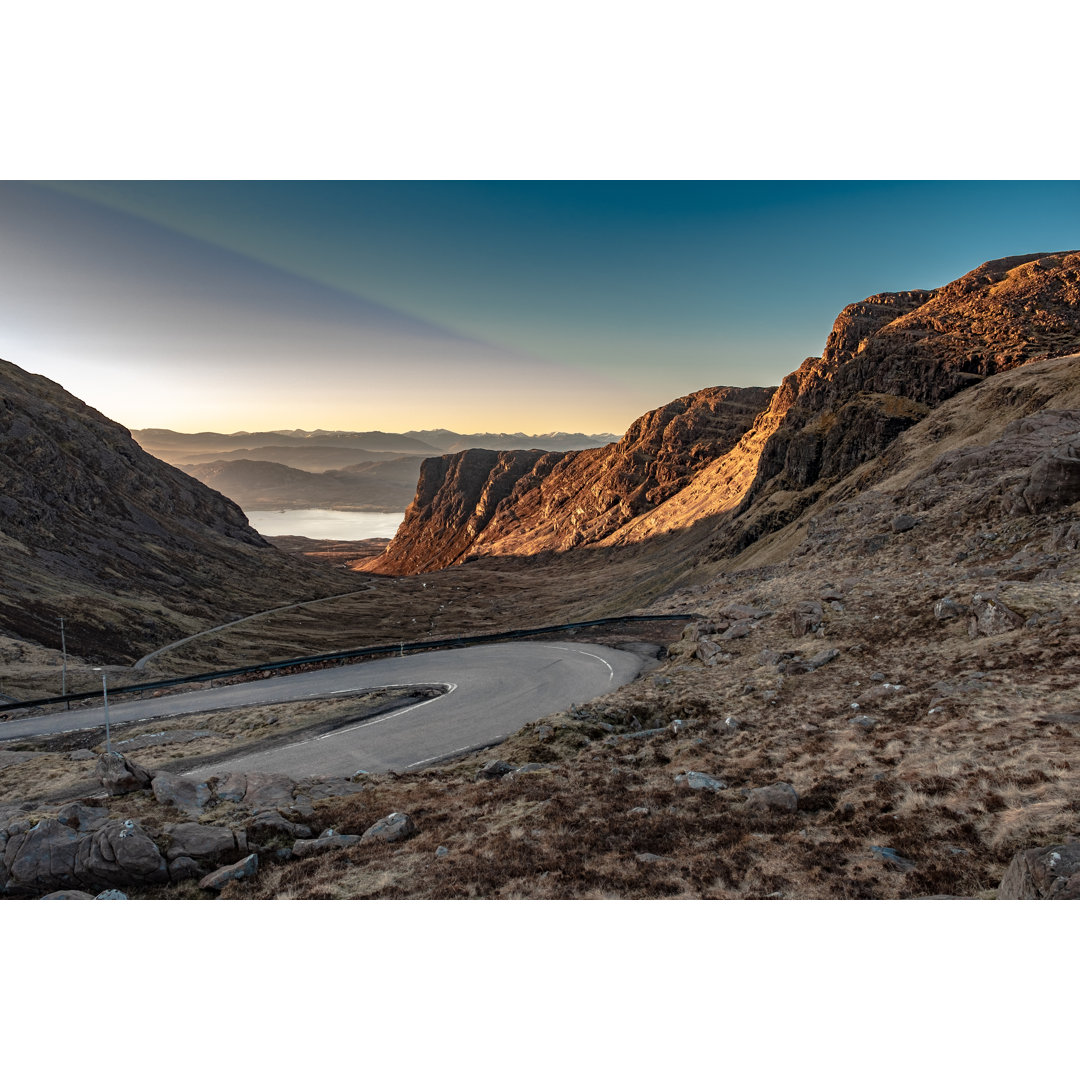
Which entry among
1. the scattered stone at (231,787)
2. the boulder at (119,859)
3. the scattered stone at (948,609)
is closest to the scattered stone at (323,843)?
the boulder at (119,859)

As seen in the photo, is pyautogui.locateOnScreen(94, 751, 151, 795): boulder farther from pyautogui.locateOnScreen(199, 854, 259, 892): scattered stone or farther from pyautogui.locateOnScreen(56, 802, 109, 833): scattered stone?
pyautogui.locateOnScreen(199, 854, 259, 892): scattered stone

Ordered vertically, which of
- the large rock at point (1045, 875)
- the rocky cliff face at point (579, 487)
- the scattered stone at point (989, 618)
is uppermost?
the rocky cliff face at point (579, 487)

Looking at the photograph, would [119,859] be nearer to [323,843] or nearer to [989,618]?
[323,843]

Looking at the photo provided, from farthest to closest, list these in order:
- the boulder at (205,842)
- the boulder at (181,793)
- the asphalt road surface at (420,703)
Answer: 1. the asphalt road surface at (420,703)
2. the boulder at (181,793)
3. the boulder at (205,842)

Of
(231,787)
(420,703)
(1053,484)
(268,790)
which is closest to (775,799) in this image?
(268,790)

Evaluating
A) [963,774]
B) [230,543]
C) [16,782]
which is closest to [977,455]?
[963,774]

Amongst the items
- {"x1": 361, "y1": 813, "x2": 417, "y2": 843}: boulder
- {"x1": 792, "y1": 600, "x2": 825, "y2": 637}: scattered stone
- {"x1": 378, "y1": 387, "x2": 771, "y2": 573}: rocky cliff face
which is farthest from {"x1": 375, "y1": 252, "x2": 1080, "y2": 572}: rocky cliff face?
{"x1": 361, "y1": 813, "x2": 417, "y2": 843}: boulder

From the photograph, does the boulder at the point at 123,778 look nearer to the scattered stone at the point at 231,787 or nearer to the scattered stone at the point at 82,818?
the scattered stone at the point at 231,787
